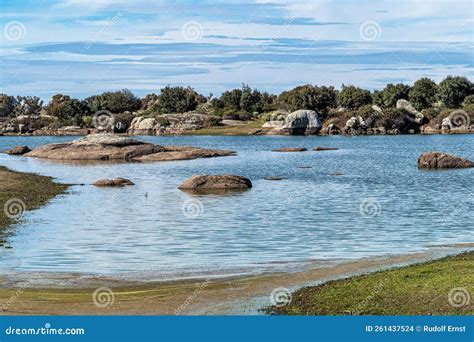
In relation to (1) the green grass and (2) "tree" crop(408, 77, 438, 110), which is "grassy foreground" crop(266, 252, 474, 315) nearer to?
(1) the green grass

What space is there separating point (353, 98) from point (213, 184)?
148652 mm

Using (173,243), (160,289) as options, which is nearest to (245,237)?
(173,243)

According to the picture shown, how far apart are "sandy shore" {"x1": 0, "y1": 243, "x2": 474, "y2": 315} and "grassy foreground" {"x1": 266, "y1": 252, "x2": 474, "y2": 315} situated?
3.66 feet

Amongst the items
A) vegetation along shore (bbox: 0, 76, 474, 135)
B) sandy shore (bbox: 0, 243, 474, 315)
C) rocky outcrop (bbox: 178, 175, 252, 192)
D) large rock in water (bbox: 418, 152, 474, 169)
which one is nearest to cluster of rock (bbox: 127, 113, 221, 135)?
vegetation along shore (bbox: 0, 76, 474, 135)

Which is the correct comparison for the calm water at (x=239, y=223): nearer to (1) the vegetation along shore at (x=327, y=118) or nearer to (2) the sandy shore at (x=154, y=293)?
(2) the sandy shore at (x=154, y=293)

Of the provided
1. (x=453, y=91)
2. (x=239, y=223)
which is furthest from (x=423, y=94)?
(x=239, y=223)

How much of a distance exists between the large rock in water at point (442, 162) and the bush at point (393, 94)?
125 metres

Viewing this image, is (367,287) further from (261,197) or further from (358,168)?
(358,168)

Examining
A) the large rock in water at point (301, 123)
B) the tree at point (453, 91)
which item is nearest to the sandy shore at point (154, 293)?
the large rock in water at point (301, 123)

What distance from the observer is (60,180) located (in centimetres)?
5762

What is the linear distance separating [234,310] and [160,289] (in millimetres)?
3473

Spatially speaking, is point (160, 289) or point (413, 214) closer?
point (160, 289)

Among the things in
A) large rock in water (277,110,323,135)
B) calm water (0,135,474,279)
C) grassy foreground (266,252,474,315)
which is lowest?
calm water (0,135,474,279)

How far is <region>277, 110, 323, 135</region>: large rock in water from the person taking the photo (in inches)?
5965
